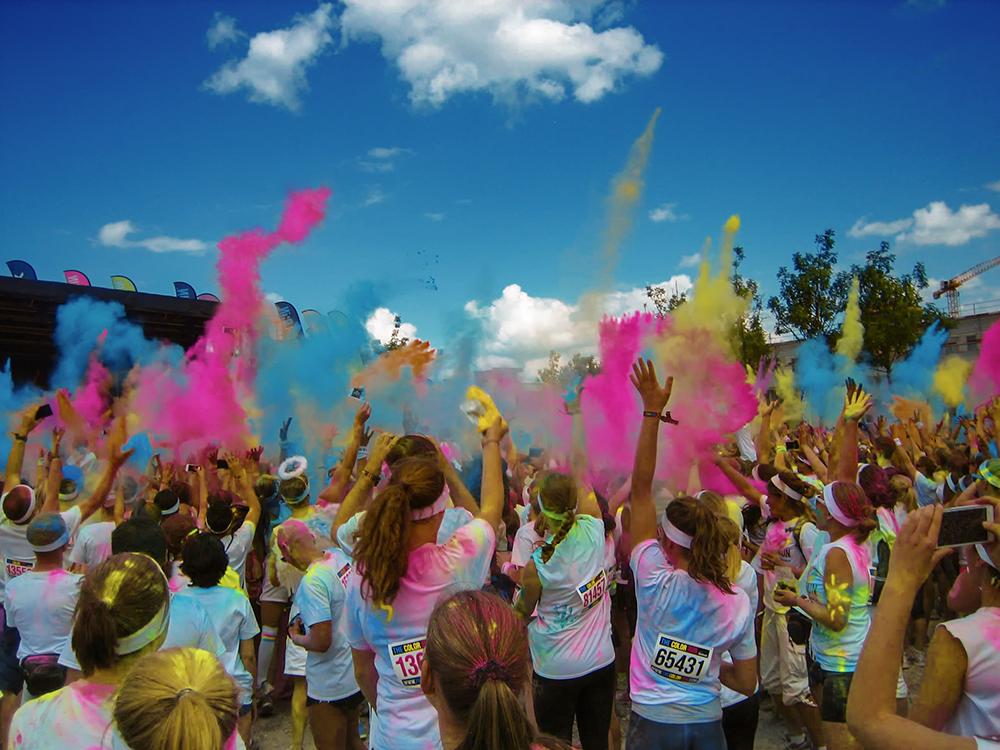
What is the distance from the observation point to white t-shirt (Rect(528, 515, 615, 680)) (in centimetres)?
357

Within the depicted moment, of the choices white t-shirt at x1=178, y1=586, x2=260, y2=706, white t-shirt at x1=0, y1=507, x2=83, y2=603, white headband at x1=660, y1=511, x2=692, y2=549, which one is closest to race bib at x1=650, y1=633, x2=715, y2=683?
white headband at x1=660, y1=511, x2=692, y2=549

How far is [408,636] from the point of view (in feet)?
8.07

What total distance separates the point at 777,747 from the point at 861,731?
383 centimetres

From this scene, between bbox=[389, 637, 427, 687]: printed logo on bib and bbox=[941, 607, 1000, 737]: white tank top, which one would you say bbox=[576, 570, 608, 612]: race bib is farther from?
bbox=[941, 607, 1000, 737]: white tank top

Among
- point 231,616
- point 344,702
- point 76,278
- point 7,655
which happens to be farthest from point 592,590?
point 76,278

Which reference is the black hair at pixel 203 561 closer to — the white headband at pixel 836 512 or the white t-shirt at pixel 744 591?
the white t-shirt at pixel 744 591

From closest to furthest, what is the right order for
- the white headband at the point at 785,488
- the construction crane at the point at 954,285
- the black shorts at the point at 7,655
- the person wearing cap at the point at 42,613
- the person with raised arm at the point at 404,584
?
the person with raised arm at the point at 404,584
the person wearing cap at the point at 42,613
the black shorts at the point at 7,655
the white headband at the point at 785,488
the construction crane at the point at 954,285

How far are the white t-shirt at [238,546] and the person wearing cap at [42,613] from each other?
1.36 meters

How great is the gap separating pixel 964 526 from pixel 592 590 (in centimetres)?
217

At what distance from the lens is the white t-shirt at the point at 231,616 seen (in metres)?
3.56

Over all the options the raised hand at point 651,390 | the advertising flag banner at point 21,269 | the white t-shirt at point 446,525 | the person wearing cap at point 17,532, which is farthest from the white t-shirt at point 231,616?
the advertising flag banner at point 21,269

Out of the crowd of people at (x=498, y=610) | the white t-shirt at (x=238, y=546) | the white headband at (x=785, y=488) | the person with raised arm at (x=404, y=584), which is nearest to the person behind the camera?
the crowd of people at (x=498, y=610)

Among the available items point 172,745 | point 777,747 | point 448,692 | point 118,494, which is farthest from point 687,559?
point 118,494

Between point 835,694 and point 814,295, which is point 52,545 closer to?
point 835,694
